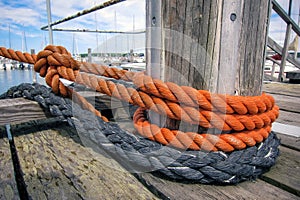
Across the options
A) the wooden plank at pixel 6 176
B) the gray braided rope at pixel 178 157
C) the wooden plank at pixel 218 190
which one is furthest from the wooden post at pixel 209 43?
the wooden plank at pixel 6 176

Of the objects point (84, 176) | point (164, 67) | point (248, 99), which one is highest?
point (164, 67)

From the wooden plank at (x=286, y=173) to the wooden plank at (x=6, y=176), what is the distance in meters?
0.91

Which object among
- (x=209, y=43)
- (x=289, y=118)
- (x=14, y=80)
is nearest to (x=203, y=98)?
(x=209, y=43)

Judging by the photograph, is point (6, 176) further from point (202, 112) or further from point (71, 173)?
point (202, 112)

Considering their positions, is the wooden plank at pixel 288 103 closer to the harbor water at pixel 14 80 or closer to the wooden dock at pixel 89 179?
the wooden dock at pixel 89 179

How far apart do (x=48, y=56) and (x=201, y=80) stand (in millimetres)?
810

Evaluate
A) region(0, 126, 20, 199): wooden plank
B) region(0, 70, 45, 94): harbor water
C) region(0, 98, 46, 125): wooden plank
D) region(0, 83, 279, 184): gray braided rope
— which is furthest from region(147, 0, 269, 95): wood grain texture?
region(0, 70, 45, 94): harbor water

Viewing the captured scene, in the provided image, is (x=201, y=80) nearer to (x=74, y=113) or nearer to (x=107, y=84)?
(x=107, y=84)

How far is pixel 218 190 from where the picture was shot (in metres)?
0.72

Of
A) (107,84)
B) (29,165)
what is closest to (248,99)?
(107,84)

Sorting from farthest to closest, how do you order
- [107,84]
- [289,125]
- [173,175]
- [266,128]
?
[289,125], [107,84], [266,128], [173,175]

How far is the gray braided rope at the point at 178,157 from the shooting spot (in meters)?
0.74

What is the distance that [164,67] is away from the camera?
87 cm

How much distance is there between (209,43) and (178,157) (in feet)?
1.42
